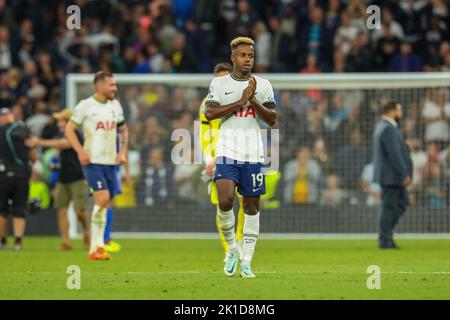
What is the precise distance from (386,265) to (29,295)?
5.60 metres

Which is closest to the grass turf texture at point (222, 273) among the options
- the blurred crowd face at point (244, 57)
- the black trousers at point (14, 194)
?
the black trousers at point (14, 194)

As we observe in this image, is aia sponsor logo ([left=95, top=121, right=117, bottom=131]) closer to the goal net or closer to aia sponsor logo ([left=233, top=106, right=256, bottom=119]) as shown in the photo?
aia sponsor logo ([left=233, top=106, right=256, bottom=119])

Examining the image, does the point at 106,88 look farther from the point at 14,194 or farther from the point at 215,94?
the point at 215,94

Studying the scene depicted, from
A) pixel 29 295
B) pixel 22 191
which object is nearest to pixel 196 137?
pixel 22 191

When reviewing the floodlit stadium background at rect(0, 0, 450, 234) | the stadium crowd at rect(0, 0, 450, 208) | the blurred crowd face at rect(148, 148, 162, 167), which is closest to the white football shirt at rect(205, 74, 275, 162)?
the stadium crowd at rect(0, 0, 450, 208)

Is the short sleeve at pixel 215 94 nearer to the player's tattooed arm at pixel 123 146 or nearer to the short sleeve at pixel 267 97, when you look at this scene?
the short sleeve at pixel 267 97

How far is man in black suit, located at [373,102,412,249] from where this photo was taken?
19.5 metres

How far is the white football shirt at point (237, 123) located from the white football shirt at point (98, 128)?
14.6 ft

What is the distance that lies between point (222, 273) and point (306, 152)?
33.7 feet

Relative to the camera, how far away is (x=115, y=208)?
2375 cm

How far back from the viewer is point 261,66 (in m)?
26.6

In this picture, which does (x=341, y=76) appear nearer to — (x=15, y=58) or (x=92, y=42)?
(x=92, y=42)

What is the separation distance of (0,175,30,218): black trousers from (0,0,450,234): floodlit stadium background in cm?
140
